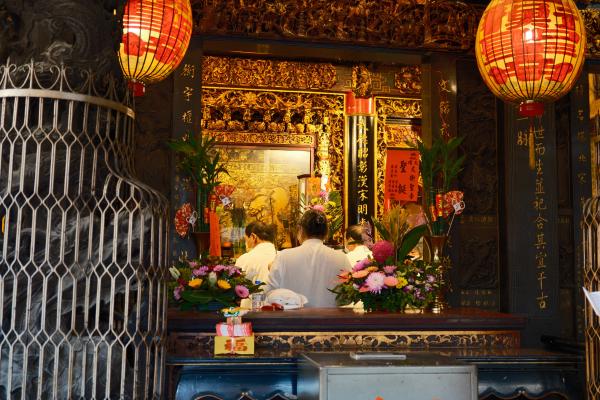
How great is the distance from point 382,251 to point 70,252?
7.65ft

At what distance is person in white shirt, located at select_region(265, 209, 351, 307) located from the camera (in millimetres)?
4758

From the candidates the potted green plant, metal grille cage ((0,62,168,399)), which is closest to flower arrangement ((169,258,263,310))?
the potted green plant

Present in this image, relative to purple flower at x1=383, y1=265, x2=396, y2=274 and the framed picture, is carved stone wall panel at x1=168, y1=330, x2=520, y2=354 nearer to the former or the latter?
purple flower at x1=383, y1=265, x2=396, y2=274

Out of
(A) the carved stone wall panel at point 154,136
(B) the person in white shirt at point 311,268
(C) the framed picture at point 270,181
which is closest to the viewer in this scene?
(B) the person in white shirt at point 311,268

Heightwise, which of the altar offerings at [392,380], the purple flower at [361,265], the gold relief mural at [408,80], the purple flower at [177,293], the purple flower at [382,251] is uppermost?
the gold relief mural at [408,80]

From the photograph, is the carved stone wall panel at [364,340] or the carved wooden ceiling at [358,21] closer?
the carved stone wall panel at [364,340]

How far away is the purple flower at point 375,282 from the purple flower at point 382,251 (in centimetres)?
19

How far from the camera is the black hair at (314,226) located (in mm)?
4863

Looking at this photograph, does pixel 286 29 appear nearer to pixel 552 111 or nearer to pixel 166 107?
pixel 166 107

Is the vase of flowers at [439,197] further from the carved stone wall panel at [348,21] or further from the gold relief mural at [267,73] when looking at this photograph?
the gold relief mural at [267,73]

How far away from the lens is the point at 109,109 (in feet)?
7.78

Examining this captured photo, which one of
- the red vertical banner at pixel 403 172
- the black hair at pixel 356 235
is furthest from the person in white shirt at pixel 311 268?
the red vertical banner at pixel 403 172

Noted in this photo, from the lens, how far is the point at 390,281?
13.2 feet

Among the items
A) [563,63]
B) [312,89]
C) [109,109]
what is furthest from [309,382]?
[312,89]
